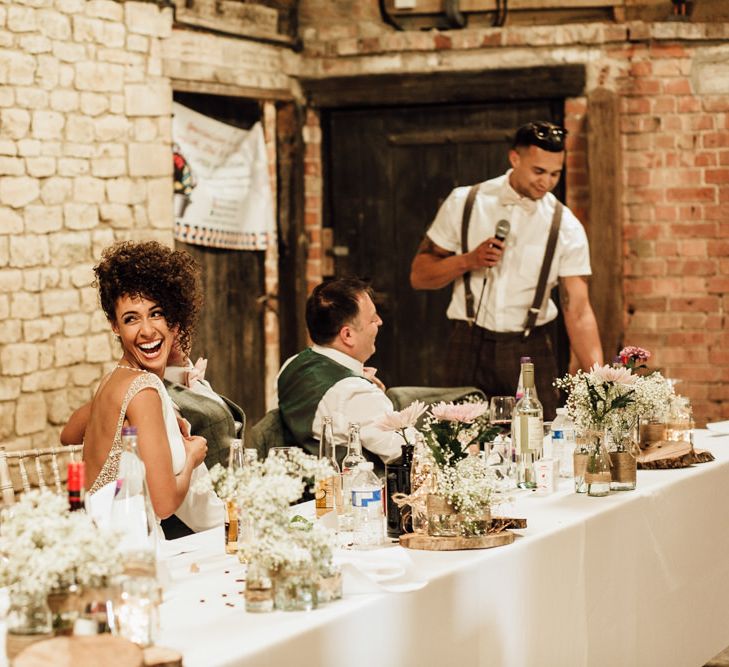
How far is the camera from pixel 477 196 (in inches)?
219

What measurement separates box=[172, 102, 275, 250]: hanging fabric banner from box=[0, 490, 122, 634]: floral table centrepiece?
494 centimetres

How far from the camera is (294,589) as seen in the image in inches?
85.5

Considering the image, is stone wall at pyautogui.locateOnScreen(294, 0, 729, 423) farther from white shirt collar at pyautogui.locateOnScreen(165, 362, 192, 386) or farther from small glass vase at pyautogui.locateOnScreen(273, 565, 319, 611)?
small glass vase at pyautogui.locateOnScreen(273, 565, 319, 611)

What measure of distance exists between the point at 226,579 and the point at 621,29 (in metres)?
5.21

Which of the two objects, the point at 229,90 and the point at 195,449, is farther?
the point at 229,90

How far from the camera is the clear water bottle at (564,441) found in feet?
12.0

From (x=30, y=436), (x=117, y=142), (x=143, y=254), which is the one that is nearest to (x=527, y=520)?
(x=143, y=254)

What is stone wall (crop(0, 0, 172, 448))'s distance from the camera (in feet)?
19.2

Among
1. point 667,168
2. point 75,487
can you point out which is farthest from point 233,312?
point 75,487

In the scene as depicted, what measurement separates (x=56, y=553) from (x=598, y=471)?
5.84 ft

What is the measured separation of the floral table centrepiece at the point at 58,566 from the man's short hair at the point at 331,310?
7.12 ft

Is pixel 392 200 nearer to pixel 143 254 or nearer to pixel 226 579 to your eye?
pixel 143 254

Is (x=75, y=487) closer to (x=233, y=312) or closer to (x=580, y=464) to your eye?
(x=580, y=464)

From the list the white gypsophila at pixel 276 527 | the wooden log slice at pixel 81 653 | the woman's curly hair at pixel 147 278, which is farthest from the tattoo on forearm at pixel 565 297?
the wooden log slice at pixel 81 653
